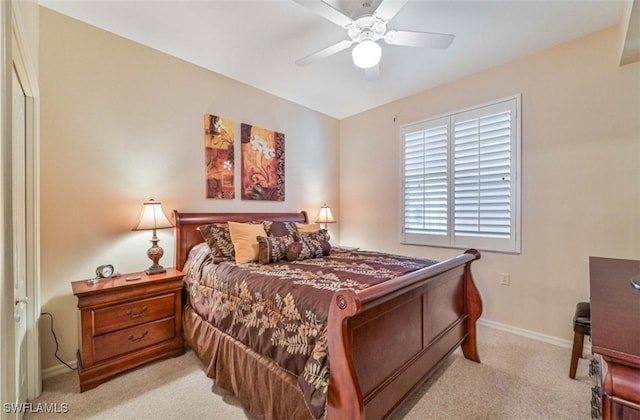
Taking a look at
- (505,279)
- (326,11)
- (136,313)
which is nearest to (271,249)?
(136,313)

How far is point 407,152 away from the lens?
382 centimetres

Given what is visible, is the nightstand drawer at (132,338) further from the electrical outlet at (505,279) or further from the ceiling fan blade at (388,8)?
the electrical outlet at (505,279)

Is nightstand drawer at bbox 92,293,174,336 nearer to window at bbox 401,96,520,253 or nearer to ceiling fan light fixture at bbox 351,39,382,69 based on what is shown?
ceiling fan light fixture at bbox 351,39,382,69

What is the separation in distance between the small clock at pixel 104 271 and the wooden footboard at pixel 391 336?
81.5 inches

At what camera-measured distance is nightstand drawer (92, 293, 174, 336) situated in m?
2.05

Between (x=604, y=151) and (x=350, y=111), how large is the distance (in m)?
3.01

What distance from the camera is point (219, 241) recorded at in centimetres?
261

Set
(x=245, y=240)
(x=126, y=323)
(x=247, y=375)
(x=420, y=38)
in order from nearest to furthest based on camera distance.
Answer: (x=247, y=375) → (x=420, y=38) → (x=126, y=323) → (x=245, y=240)

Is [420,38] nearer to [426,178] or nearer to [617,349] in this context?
[426,178]

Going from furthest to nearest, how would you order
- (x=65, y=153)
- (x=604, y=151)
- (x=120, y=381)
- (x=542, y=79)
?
(x=542, y=79)
(x=604, y=151)
(x=65, y=153)
(x=120, y=381)

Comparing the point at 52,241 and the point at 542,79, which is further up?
the point at 542,79

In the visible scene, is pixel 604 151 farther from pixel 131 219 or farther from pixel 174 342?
pixel 131 219

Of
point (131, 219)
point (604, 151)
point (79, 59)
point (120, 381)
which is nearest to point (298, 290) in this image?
point (120, 381)

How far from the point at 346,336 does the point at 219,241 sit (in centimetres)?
176
